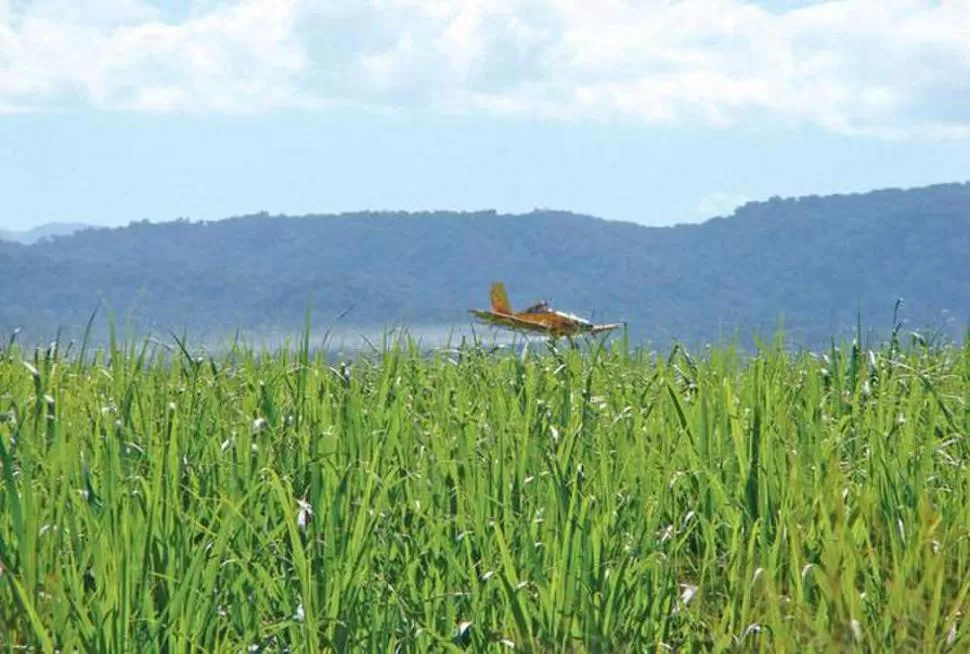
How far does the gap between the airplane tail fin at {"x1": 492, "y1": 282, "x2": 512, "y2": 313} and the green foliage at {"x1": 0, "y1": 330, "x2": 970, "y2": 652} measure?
6084cm

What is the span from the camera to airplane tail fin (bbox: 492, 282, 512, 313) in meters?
68.9

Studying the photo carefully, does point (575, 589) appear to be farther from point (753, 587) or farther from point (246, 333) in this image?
point (246, 333)

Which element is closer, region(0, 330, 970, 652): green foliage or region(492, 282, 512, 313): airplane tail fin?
region(0, 330, 970, 652): green foliage

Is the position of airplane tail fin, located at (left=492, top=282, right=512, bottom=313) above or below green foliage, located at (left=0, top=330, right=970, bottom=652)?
below

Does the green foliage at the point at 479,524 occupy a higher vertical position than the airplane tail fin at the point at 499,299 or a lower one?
higher

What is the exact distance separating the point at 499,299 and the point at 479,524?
216 ft

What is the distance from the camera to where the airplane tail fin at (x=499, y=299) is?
68.9 meters

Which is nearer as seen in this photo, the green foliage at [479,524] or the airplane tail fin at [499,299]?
the green foliage at [479,524]

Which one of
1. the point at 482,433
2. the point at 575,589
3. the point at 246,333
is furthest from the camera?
the point at 246,333

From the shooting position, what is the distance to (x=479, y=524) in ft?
16.8

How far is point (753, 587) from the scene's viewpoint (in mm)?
4977

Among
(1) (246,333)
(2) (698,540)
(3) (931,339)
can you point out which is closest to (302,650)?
(2) (698,540)

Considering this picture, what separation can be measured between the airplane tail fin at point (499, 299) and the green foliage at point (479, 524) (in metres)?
60.8

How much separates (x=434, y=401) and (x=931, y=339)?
4.17m
